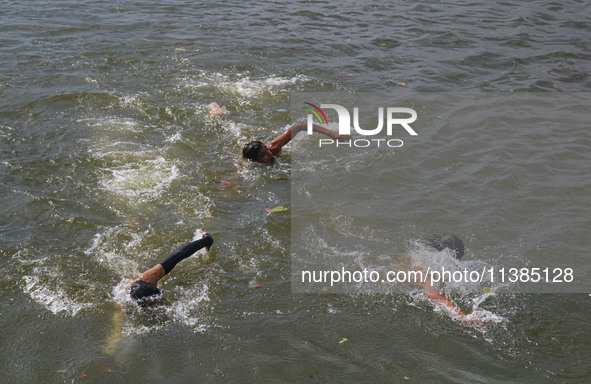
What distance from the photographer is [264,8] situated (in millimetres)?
15422

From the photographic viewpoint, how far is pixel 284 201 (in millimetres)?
7461

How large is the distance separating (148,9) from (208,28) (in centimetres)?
240

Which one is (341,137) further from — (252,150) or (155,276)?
(155,276)

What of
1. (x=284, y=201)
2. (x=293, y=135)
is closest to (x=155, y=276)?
(x=284, y=201)

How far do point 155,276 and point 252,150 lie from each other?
9.50ft

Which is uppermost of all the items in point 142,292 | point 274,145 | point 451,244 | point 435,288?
point 274,145

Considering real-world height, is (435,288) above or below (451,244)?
below

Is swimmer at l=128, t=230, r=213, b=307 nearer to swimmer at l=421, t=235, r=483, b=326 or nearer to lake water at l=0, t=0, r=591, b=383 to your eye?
lake water at l=0, t=0, r=591, b=383

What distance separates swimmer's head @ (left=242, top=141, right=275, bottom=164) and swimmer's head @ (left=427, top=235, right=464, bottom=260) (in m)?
2.96

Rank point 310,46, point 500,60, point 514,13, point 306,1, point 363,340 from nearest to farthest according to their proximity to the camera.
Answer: point 363,340 → point 500,60 → point 310,46 → point 514,13 → point 306,1

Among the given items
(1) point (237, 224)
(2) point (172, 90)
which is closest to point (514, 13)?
(2) point (172, 90)

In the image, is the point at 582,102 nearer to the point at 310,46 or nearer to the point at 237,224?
the point at 310,46

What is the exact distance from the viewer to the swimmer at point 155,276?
537 cm

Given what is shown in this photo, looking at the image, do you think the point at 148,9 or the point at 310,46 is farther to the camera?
the point at 148,9
